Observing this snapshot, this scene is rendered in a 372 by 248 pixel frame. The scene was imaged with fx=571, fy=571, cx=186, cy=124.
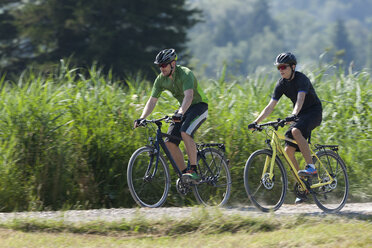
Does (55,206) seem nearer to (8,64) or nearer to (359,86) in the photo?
(359,86)

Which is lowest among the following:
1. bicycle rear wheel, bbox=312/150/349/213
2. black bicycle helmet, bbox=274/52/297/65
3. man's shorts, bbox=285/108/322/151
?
bicycle rear wheel, bbox=312/150/349/213

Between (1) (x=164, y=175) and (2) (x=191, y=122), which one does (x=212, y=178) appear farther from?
(2) (x=191, y=122)

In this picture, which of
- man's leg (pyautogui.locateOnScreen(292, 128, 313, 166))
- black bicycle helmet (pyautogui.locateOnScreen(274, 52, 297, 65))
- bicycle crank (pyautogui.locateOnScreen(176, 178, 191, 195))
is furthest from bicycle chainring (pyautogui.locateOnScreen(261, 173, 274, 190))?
black bicycle helmet (pyautogui.locateOnScreen(274, 52, 297, 65))

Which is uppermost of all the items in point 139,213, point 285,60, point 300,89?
point 285,60

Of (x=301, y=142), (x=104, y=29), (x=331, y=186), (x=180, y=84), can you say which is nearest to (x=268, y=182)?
(x=301, y=142)

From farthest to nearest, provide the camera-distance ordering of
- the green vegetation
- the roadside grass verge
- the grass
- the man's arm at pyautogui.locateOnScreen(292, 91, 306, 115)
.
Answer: the green vegetation < the man's arm at pyautogui.locateOnScreen(292, 91, 306, 115) < the roadside grass verge < the grass

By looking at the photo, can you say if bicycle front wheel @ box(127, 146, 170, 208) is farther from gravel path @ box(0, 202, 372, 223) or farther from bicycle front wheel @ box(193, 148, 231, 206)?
bicycle front wheel @ box(193, 148, 231, 206)

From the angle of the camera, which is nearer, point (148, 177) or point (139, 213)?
point (139, 213)

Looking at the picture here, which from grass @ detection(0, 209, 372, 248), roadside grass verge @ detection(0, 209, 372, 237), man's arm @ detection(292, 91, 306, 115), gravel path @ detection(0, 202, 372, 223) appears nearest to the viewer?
grass @ detection(0, 209, 372, 248)

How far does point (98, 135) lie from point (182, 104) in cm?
197

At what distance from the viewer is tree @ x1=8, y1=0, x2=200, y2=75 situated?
23.5m

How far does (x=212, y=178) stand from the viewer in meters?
8.00

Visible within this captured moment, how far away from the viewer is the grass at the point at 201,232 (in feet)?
19.2

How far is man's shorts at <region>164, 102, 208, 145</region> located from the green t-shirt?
0.10 meters
